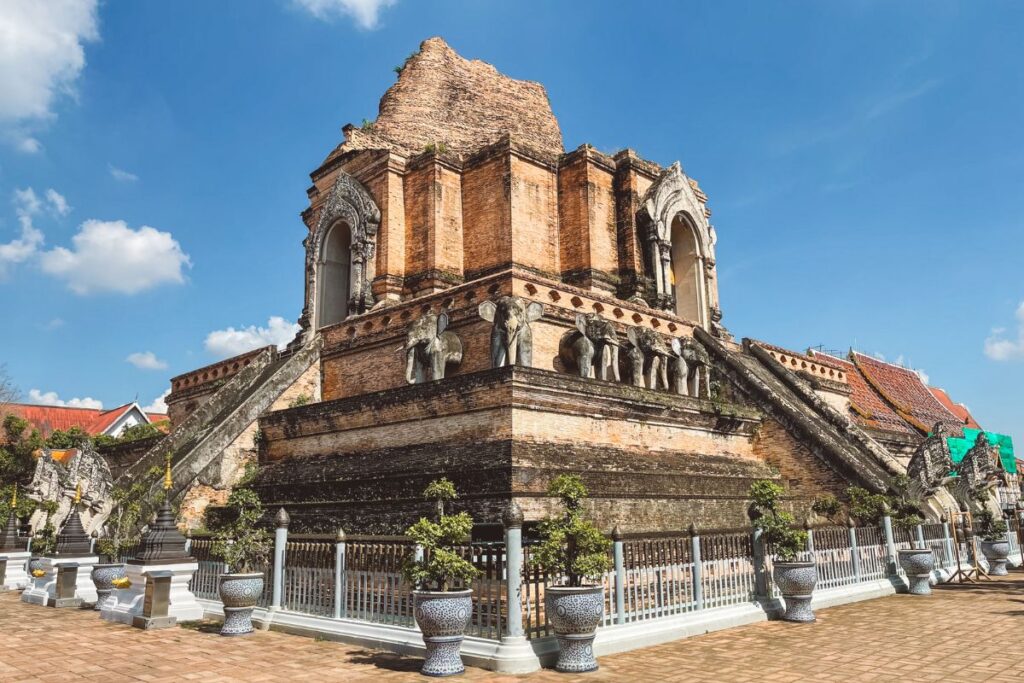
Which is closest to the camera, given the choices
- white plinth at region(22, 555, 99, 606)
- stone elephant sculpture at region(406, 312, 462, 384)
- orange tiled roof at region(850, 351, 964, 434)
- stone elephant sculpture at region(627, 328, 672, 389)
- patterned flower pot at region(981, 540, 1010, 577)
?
white plinth at region(22, 555, 99, 606)

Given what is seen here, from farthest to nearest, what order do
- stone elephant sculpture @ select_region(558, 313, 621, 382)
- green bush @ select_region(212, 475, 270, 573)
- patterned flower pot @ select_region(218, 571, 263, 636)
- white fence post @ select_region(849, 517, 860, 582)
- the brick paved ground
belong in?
stone elephant sculpture @ select_region(558, 313, 621, 382) < white fence post @ select_region(849, 517, 860, 582) < green bush @ select_region(212, 475, 270, 573) < patterned flower pot @ select_region(218, 571, 263, 636) < the brick paved ground

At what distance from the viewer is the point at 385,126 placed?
23.9m

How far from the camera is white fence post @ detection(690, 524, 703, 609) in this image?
9.36 m

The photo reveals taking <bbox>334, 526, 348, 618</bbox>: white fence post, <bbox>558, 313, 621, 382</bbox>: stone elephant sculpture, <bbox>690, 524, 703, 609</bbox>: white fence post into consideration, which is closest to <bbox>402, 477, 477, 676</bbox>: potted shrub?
<bbox>334, 526, 348, 618</bbox>: white fence post

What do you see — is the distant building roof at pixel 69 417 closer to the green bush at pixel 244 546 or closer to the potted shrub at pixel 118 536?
the potted shrub at pixel 118 536

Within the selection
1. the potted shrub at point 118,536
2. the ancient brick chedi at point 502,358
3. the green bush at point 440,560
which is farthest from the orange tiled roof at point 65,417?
the green bush at point 440,560

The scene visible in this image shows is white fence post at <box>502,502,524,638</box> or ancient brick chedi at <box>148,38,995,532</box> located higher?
ancient brick chedi at <box>148,38,995,532</box>

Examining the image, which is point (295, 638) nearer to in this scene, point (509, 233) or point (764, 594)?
point (764, 594)

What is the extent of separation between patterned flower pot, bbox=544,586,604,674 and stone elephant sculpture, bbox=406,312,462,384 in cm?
899

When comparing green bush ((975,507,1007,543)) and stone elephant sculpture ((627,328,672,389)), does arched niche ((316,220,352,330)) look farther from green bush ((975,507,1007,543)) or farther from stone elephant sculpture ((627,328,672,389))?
green bush ((975,507,1007,543))

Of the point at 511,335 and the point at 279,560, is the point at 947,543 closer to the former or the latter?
the point at 511,335

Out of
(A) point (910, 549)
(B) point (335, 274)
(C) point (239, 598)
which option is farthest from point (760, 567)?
(B) point (335, 274)

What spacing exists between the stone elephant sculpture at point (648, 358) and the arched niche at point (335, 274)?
918cm

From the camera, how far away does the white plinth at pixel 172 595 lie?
1054 cm
